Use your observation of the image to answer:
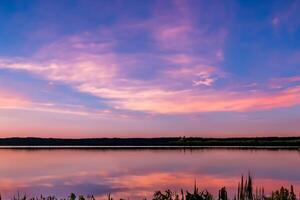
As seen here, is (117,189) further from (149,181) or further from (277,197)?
(277,197)

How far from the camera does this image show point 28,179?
55.6 meters

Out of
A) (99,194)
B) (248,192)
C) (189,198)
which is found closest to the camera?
(189,198)

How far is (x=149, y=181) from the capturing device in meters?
50.8

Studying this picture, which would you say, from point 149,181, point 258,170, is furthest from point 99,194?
point 258,170

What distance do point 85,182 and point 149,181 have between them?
6223 mm

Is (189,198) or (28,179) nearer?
(189,198)

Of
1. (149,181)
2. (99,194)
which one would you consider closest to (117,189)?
(99,194)

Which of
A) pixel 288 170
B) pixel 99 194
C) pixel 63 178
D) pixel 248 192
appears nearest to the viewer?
pixel 248 192

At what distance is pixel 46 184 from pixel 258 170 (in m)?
28.0

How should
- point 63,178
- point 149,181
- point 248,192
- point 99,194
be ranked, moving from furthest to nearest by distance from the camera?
point 63,178
point 149,181
point 99,194
point 248,192

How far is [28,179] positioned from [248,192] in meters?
38.5

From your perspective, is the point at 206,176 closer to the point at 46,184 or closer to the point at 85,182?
the point at 85,182

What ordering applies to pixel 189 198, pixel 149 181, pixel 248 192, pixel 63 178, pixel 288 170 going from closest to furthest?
pixel 189 198 < pixel 248 192 < pixel 149 181 < pixel 63 178 < pixel 288 170

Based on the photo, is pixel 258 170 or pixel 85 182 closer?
pixel 85 182
